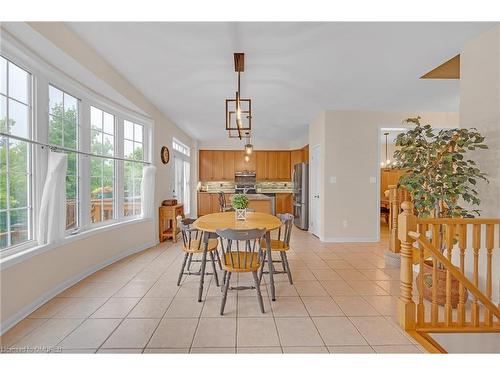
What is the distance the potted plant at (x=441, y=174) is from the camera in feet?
7.63

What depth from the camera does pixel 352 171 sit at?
482 centimetres

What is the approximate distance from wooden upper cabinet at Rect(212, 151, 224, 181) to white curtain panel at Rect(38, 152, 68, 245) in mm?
5867

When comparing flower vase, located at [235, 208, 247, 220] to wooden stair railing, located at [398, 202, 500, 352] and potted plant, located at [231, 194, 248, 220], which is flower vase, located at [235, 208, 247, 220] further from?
wooden stair railing, located at [398, 202, 500, 352]

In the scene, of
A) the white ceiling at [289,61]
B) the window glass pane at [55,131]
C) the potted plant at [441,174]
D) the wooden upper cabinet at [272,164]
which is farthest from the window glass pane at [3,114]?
the wooden upper cabinet at [272,164]

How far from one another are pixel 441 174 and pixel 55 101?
398 cm

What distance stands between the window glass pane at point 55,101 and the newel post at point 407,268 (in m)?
3.49

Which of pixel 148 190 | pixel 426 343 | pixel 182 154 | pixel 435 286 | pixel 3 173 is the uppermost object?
pixel 182 154

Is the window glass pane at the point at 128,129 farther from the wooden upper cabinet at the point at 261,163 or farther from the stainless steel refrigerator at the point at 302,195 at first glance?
the wooden upper cabinet at the point at 261,163

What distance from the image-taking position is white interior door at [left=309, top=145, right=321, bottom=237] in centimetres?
535

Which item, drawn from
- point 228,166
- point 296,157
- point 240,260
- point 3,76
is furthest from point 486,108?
point 228,166

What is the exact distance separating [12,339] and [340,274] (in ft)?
10.4

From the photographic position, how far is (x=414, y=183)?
97.3 inches

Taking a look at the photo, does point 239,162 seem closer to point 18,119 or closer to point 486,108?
point 18,119

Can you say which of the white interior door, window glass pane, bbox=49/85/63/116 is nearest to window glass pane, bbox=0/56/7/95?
window glass pane, bbox=49/85/63/116
